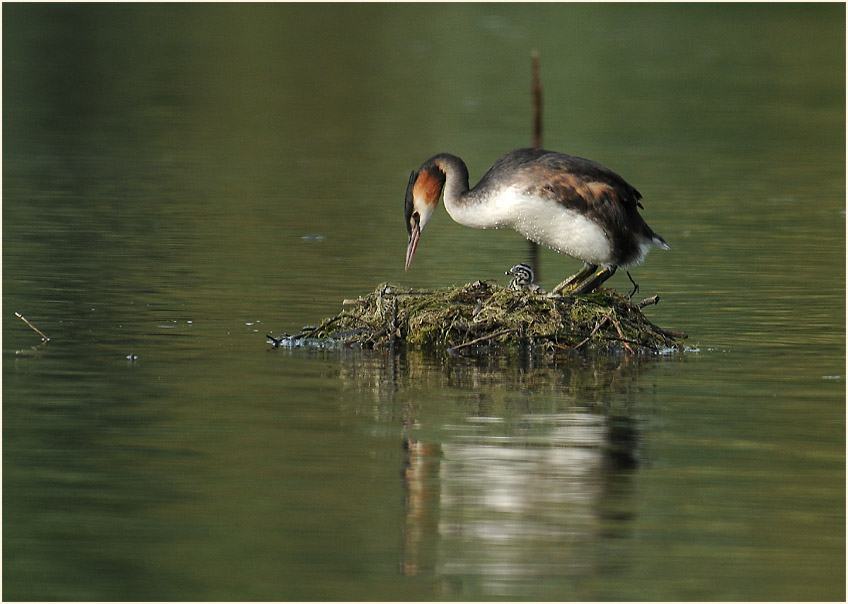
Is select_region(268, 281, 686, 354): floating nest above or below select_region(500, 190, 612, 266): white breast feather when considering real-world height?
below

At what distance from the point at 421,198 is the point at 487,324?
1.13 m

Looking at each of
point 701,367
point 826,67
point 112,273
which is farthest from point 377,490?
point 826,67

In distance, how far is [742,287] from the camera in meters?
14.9

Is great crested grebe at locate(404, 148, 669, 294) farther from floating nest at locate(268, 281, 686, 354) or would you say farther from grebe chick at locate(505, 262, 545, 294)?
floating nest at locate(268, 281, 686, 354)

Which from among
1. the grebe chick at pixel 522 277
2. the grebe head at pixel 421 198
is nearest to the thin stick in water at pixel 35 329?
the grebe head at pixel 421 198

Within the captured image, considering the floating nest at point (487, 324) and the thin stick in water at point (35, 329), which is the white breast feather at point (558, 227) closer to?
the floating nest at point (487, 324)

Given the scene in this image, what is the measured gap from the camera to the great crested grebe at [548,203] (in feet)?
39.0

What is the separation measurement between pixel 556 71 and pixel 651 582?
31.4m

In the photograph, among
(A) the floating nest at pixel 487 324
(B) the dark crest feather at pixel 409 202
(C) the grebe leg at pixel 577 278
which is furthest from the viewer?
(C) the grebe leg at pixel 577 278

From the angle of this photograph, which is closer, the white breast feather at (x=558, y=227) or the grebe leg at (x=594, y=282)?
the white breast feather at (x=558, y=227)

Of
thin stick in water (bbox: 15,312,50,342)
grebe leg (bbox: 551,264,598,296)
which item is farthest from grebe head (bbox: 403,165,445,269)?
thin stick in water (bbox: 15,312,50,342)

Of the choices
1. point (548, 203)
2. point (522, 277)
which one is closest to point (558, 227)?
point (548, 203)

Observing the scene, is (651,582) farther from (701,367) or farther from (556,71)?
(556,71)

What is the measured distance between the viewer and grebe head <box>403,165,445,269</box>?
12273 mm
